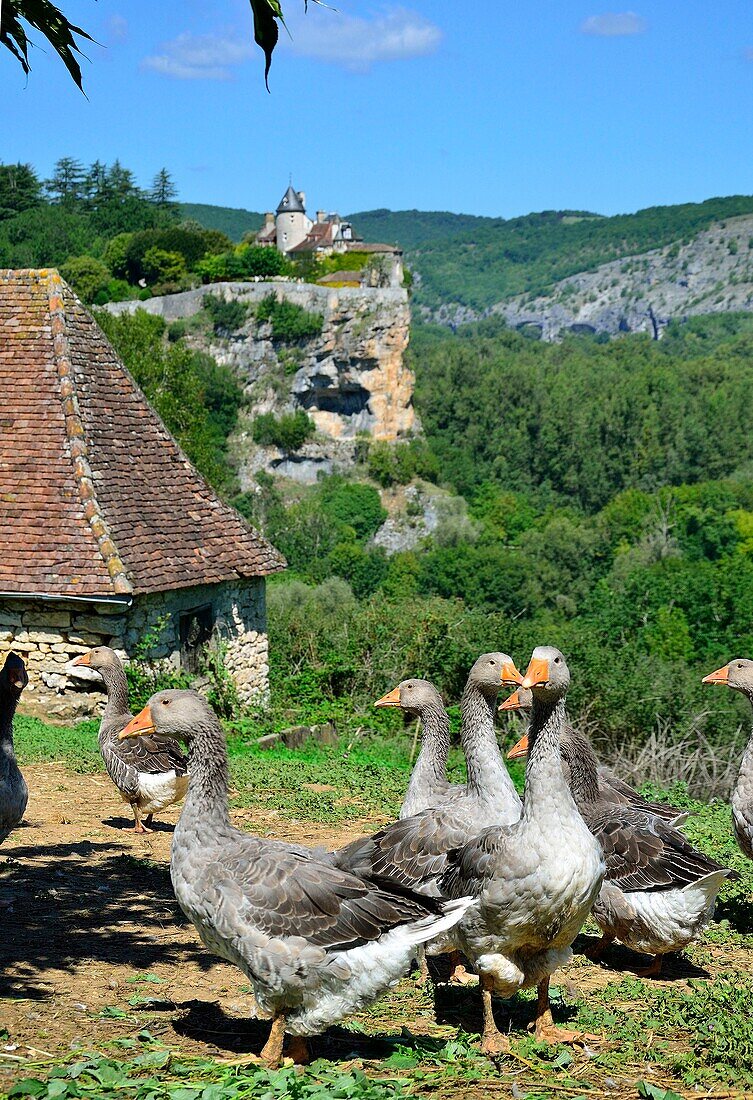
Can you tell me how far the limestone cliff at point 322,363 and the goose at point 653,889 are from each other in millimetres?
Result: 91734

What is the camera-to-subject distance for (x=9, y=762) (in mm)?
7297

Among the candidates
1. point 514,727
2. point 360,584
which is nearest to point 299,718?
point 514,727

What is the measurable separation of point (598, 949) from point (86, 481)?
38.3 feet

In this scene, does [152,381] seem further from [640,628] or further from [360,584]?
[360,584]

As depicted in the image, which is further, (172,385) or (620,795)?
(172,385)

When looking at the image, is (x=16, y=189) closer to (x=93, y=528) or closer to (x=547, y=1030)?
(x=93, y=528)

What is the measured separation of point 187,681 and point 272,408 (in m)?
88.0

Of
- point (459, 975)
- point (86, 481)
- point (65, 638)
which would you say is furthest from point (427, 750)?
point (86, 481)

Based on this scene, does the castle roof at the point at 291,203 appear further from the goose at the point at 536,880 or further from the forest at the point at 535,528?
the goose at the point at 536,880

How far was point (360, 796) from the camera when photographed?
1232cm

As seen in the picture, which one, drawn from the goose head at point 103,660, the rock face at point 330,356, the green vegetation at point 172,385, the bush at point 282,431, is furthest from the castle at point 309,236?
the goose head at point 103,660

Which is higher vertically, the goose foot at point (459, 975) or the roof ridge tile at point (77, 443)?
the roof ridge tile at point (77, 443)

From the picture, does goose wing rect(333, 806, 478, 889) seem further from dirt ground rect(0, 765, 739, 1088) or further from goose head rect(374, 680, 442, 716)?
goose head rect(374, 680, 442, 716)

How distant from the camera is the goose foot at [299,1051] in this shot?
543 centimetres
